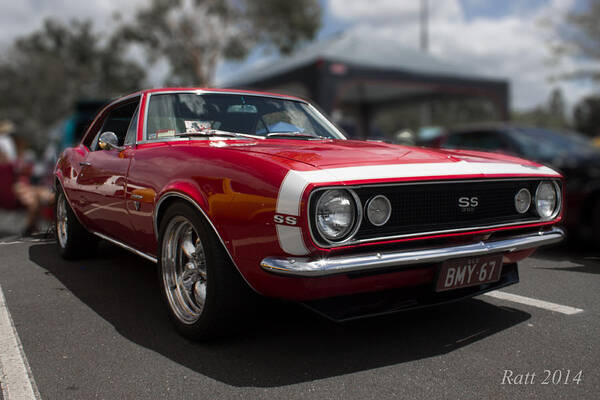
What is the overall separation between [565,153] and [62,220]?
5.70m

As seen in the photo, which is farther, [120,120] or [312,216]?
[120,120]

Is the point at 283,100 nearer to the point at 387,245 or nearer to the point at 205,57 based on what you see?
the point at 387,245

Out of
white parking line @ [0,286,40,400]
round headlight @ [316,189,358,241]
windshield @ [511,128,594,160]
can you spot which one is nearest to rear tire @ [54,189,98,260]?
white parking line @ [0,286,40,400]

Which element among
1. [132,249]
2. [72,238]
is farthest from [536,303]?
[72,238]

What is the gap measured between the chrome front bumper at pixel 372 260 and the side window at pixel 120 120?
2061 millimetres

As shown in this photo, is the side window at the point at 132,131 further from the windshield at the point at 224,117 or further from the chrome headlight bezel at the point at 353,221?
the chrome headlight bezel at the point at 353,221

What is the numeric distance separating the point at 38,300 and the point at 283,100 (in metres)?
2.21

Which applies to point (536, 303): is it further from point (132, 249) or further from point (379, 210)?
point (132, 249)

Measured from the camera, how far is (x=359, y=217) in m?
2.36

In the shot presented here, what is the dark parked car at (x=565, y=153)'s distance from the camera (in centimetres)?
495

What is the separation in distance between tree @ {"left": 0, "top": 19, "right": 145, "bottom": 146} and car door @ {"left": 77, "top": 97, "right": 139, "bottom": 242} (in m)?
32.8

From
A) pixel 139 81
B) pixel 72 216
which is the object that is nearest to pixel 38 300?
pixel 72 216

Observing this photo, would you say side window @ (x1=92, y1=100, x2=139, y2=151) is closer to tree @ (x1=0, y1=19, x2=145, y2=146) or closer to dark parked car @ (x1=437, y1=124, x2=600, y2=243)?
dark parked car @ (x1=437, y1=124, x2=600, y2=243)

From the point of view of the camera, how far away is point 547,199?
3145 mm
